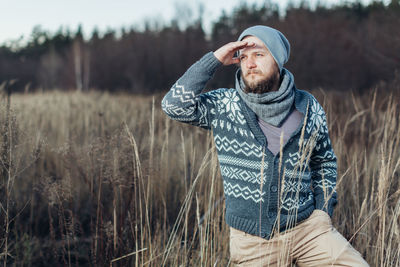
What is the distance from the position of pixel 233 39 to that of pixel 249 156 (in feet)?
35.3

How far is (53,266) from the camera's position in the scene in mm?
2424

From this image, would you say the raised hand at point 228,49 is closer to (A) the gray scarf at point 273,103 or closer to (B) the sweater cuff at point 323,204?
(A) the gray scarf at point 273,103

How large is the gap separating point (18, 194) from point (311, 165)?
7.43 ft

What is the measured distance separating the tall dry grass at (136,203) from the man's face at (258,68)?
38 centimetres

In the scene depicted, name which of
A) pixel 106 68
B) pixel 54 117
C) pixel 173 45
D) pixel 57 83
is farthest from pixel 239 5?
pixel 54 117

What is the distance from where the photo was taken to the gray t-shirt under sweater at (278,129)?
174cm

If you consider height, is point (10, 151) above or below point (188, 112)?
below

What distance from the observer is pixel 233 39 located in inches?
474

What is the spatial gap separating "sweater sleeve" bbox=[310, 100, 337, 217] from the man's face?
10.1 inches

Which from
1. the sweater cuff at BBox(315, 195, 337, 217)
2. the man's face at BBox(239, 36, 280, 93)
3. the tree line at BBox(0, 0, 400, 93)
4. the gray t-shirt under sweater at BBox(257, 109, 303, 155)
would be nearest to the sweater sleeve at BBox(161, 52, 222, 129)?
the man's face at BBox(239, 36, 280, 93)

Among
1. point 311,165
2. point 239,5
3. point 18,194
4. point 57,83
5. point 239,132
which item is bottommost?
point 18,194

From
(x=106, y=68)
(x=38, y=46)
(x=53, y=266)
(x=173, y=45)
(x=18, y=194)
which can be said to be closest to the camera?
(x=53, y=266)

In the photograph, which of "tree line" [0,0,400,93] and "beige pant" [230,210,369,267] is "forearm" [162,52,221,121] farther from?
"tree line" [0,0,400,93]

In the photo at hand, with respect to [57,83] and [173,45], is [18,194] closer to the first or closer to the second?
[173,45]
